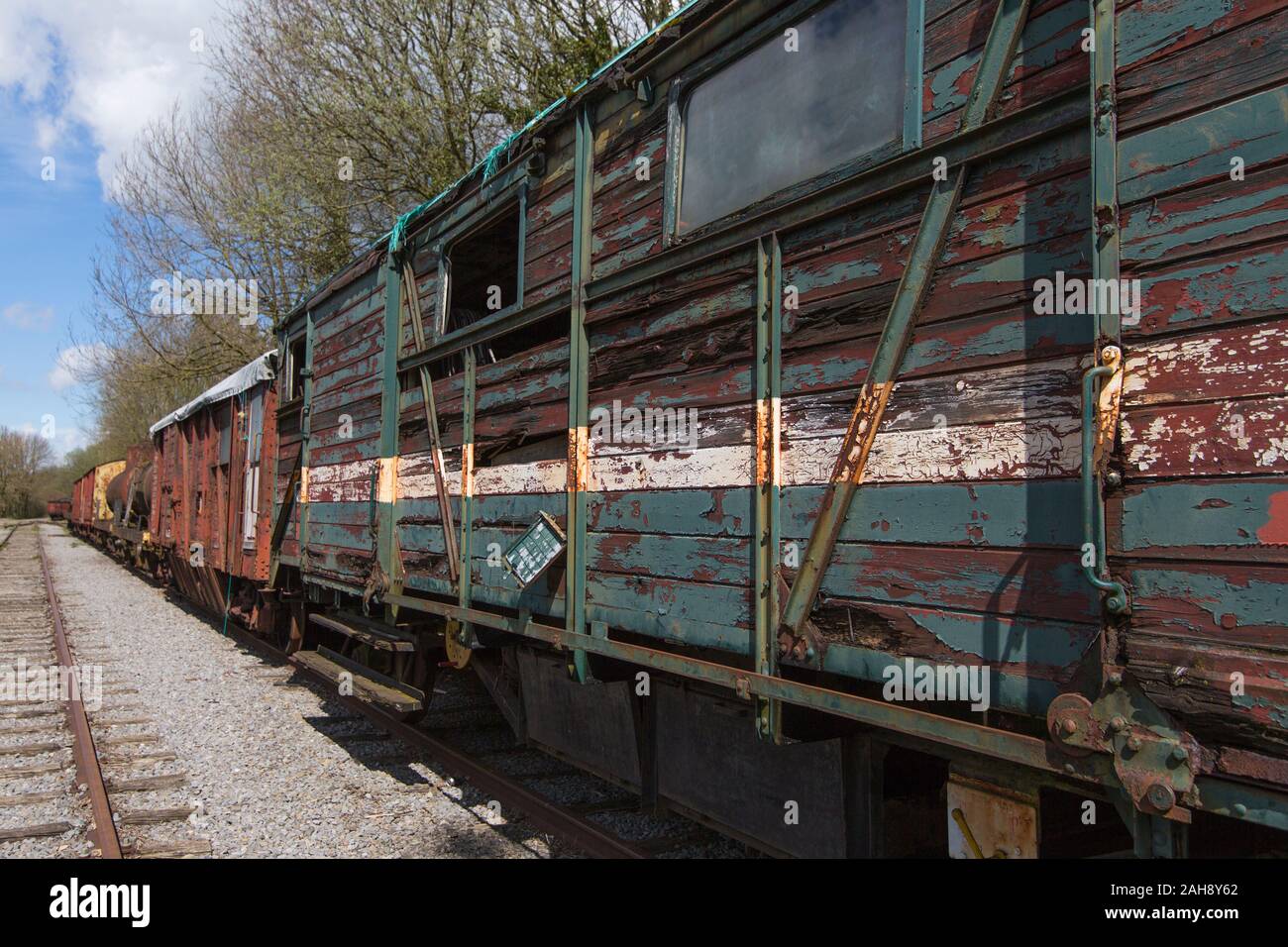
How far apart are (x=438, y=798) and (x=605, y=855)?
1400mm

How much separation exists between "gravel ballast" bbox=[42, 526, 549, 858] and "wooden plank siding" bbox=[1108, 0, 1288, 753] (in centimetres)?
327

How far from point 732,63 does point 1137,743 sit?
255 cm

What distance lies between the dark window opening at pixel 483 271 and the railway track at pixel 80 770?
3284mm

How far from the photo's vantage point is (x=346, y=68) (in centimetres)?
1455

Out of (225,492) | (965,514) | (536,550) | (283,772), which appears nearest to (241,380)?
(225,492)

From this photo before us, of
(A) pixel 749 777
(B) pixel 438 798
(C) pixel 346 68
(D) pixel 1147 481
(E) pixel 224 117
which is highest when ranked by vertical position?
(E) pixel 224 117

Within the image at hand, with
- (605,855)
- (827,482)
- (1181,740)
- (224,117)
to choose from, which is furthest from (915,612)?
(224,117)

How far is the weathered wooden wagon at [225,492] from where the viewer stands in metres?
8.71

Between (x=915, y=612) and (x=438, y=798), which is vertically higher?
(x=915, y=612)

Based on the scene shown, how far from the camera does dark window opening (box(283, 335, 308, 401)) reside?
8180 mm

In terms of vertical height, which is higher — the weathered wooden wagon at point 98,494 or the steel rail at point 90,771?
the weathered wooden wagon at point 98,494
